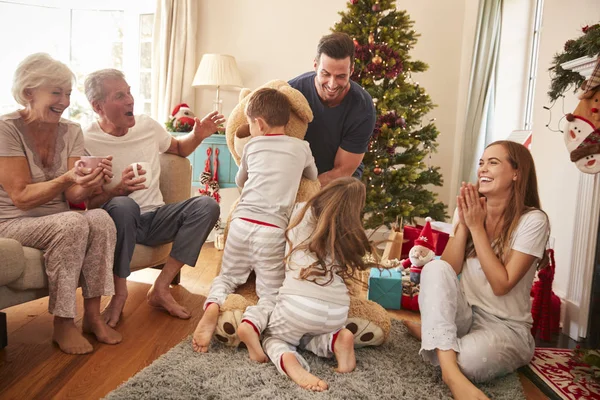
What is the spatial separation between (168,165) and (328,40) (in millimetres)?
992

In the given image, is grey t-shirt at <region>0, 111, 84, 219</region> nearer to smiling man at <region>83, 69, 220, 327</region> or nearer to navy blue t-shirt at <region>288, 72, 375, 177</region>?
smiling man at <region>83, 69, 220, 327</region>

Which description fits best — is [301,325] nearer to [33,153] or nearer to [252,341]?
[252,341]

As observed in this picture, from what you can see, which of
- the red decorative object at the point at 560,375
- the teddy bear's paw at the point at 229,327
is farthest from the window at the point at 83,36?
the red decorative object at the point at 560,375

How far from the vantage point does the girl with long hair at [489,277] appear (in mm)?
1587

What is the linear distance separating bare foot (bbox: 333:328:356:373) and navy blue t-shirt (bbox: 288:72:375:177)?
99 centimetres

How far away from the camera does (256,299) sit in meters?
1.96

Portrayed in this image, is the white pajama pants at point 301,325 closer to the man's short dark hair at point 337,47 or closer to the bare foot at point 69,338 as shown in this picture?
the bare foot at point 69,338

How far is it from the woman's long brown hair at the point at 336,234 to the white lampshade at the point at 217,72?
2702 millimetres

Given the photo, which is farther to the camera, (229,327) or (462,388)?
(229,327)

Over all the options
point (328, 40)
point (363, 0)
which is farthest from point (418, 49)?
point (328, 40)

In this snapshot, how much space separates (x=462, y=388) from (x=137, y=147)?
1649mm

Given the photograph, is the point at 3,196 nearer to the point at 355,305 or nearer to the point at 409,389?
the point at 355,305

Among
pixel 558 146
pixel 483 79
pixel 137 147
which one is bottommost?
pixel 137 147

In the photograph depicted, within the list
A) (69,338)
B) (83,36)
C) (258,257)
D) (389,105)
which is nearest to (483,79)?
(389,105)
